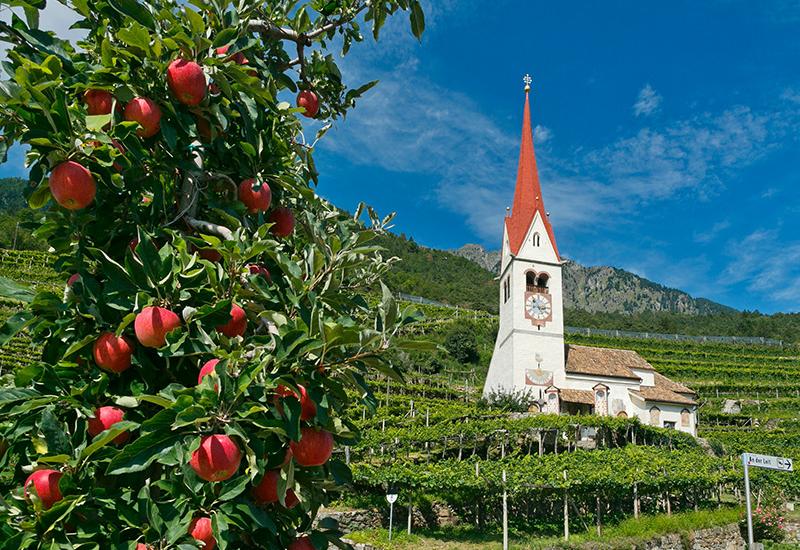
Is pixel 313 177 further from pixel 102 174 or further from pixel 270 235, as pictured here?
pixel 102 174

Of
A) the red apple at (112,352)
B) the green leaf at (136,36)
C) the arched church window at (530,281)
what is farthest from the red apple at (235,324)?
A: the arched church window at (530,281)

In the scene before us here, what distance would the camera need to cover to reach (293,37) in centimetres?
281

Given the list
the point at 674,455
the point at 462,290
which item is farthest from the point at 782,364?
the point at 462,290

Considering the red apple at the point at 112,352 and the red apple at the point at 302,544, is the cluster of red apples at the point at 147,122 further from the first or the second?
the red apple at the point at 302,544

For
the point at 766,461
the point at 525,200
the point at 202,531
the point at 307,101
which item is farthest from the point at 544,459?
the point at 202,531

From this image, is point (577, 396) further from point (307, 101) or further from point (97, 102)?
point (97, 102)

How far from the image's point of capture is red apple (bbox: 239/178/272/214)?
2242 mm

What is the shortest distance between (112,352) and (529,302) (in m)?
33.4

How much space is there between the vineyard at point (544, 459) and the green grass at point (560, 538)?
2.37 ft

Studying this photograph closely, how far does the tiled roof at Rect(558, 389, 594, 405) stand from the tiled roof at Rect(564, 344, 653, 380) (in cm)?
121

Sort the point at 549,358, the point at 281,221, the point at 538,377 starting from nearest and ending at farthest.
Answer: the point at 281,221
the point at 538,377
the point at 549,358

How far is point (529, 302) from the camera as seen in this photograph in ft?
112

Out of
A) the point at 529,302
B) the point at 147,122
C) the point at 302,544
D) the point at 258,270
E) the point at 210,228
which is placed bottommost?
the point at 302,544

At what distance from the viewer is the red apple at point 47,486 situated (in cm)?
162
